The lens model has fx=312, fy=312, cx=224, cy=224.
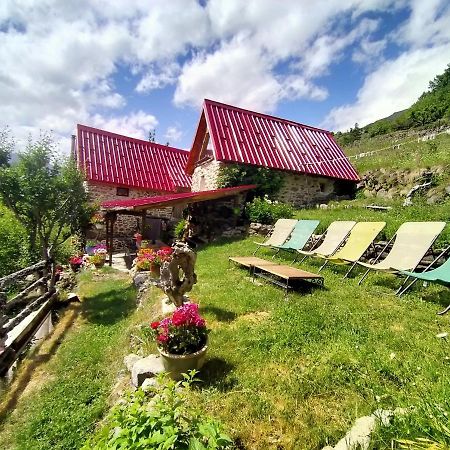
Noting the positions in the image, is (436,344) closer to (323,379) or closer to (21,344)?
(323,379)

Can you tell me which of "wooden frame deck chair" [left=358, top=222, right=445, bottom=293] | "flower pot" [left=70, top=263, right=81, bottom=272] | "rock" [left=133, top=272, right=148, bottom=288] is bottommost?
"flower pot" [left=70, top=263, right=81, bottom=272]

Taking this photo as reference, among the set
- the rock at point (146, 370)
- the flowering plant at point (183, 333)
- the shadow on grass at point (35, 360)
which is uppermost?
the flowering plant at point (183, 333)

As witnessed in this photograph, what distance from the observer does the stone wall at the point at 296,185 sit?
14781mm

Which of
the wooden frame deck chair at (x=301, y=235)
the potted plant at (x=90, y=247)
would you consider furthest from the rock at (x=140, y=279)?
the potted plant at (x=90, y=247)

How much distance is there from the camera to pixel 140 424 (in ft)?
5.82

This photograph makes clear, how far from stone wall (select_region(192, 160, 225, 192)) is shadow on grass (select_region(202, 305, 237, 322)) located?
959cm

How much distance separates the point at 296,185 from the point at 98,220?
31.5 ft

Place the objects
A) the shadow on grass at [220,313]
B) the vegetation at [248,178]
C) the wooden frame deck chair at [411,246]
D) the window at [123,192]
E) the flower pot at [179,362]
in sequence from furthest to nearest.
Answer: the window at [123,192]
the vegetation at [248,178]
the wooden frame deck chair at [411,246]
the shadow on grass at [220,313]
the flower pot at [179,362]

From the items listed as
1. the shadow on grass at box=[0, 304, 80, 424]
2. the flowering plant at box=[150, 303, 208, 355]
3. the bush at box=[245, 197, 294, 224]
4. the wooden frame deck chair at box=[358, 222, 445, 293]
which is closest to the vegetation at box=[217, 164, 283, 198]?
the bush at box=[245, 197, 294, 224]

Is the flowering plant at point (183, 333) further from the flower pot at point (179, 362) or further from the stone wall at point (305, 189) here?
the stone wall at point (305, 189)

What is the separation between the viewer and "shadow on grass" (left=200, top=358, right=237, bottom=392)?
3.00 meters

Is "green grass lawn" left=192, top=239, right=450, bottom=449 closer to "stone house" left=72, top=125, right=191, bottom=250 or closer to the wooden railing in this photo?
the wooden railing

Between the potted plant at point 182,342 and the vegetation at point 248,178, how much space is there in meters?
10.5

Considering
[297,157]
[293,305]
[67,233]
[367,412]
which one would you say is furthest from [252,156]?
[367,412]
